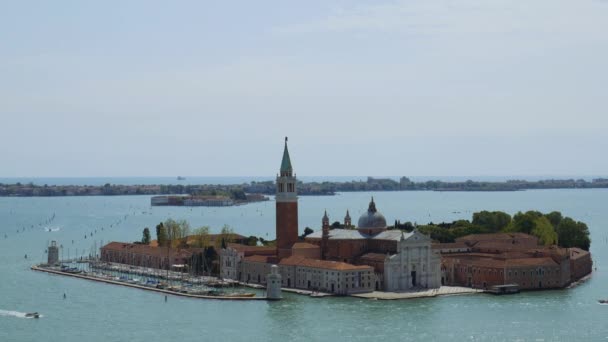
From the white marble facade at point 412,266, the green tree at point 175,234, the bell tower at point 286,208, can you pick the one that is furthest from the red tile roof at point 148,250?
the white marble facade at point 412,266

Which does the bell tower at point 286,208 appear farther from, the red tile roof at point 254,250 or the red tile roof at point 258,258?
the red tile roof at point 254,250

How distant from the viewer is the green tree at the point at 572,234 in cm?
5906

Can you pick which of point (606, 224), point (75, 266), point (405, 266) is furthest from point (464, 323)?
point (606, 224)

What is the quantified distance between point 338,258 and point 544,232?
16.8 metres

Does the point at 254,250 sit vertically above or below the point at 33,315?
above

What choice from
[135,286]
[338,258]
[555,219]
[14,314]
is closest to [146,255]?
[135,286]

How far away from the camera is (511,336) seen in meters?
33.4

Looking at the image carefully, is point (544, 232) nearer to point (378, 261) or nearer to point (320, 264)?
point (378, 261)

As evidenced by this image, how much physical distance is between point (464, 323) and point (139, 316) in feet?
38.1

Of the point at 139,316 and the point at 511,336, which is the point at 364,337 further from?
the point at 139,316

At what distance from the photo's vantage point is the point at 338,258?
47812 millimetres

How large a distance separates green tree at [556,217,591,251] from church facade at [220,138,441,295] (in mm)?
15420

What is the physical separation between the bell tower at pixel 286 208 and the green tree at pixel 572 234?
18114mm

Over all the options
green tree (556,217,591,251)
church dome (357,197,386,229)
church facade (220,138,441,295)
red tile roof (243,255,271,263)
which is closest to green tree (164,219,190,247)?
church facade (220,138,441,295)
